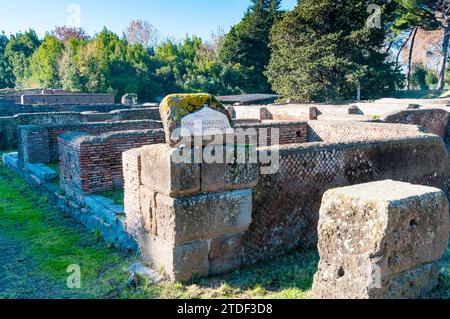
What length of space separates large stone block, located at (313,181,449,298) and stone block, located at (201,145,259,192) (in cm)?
118

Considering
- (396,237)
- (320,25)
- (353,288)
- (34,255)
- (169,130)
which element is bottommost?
(34,255)

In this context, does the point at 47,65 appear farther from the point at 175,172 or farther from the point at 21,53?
A: the point at 175,172

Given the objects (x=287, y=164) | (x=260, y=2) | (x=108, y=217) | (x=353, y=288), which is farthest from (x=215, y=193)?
(x=260, y=2)

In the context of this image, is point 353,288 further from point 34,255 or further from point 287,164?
point 34,255

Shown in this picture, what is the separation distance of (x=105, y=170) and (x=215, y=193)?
12.7 ft

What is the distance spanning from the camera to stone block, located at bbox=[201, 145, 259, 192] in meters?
3.94

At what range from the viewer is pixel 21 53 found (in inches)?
2068

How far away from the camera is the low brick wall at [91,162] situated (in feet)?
23.2

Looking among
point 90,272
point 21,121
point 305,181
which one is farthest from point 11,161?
point 305,181

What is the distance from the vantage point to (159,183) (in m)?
4.00

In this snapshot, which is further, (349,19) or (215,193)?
(349,19)

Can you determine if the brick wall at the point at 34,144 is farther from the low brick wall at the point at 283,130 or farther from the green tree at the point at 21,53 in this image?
the green tree at the point at 21,53

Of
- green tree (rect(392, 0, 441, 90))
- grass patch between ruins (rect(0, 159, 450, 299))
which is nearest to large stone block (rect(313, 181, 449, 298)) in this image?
grass patch between ruins (rect(0, 159, 450, 299))

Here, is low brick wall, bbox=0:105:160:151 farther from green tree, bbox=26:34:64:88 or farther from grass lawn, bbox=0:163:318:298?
green tree, bbox=26:34:64:88
